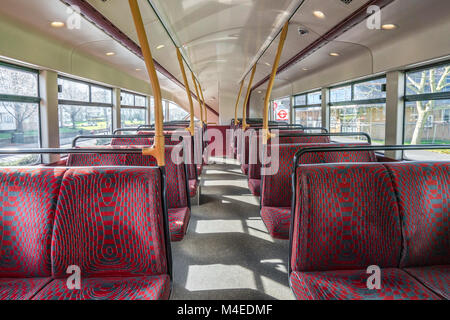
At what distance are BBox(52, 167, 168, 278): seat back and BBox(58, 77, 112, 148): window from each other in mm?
3585

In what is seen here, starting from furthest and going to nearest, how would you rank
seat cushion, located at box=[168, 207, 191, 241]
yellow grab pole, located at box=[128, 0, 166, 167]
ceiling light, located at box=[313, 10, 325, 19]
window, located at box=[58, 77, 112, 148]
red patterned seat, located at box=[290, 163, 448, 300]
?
window, located at box=[58, 77, 112, 148] → ceiling light, located at box=[313, 10, 325, 19] → seat cushion, located at box=[168, 207, 191, 241] → yellow grab pole, located at box=[128, 0, 166, 167] → red patterned seat, located at box=[290, 163, 448, 300]

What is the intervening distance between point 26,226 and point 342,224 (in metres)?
1.60

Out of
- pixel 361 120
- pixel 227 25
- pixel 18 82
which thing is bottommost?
pixel 361 120

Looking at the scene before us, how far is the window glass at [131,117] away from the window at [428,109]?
6.10 m

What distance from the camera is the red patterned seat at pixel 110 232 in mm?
1505

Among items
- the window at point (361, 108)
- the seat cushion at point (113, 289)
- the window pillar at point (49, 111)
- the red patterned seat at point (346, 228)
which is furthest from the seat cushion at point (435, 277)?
the window pillar at point (49, 111)

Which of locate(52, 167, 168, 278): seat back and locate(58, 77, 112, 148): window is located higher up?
locate(58, 77, 112, 148): window

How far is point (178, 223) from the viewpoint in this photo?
Answer: 2.38 meters

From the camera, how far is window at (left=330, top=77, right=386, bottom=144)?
4682mm

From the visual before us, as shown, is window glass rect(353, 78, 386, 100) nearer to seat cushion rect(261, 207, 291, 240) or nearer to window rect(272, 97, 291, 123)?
seat cushion rect(261, 207, 291, 240)

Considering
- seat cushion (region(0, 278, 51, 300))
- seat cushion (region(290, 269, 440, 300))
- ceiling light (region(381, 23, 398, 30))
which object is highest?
ceiling light (region(381, 23, 398, 30))

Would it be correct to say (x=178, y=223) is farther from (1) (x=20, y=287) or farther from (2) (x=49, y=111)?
(2) (x=49, y=111)

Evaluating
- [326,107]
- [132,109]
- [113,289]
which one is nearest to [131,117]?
[132,109]

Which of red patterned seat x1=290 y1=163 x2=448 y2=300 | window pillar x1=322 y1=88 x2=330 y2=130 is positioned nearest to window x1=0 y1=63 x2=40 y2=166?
→ red patterned seat x1=290 y1=163 x2=448 y2=300
